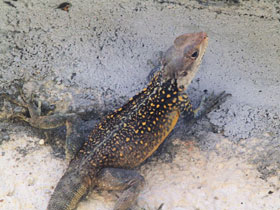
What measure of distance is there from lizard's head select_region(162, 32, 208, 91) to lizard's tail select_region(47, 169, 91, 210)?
1.20m

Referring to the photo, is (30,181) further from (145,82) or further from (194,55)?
(194,55)

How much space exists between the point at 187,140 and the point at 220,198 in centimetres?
68

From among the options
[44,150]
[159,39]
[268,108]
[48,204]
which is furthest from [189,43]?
[48,204]

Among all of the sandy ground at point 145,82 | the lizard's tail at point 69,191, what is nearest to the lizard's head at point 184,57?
the sandy ground at point 145,82

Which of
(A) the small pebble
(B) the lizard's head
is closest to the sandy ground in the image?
(A) the small pebble

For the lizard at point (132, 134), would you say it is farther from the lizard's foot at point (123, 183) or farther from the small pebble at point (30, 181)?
the small pebble at point (30, 181)

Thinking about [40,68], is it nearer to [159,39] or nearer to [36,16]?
[36,16]

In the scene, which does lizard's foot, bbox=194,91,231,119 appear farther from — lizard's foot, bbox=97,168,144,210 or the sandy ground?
lizard's foot, bbox=97,168,144,210

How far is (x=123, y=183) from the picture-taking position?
2.88 m

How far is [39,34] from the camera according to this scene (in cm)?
361

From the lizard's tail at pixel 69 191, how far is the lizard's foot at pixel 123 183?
14 cm

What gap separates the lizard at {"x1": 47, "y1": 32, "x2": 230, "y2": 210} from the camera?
9.24 feet

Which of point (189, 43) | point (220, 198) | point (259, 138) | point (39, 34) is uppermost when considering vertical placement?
point (189, 43)

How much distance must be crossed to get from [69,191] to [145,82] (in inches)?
57.6
